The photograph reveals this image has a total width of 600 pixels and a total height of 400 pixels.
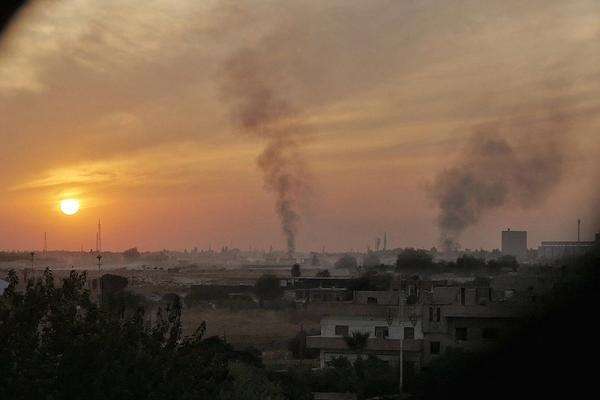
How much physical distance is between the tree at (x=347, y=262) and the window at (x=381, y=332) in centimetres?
1566

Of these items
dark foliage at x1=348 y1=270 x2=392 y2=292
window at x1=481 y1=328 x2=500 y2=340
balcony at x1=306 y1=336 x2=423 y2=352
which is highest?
dark foliage at x1=348 y1=270 x2=392 y2=292

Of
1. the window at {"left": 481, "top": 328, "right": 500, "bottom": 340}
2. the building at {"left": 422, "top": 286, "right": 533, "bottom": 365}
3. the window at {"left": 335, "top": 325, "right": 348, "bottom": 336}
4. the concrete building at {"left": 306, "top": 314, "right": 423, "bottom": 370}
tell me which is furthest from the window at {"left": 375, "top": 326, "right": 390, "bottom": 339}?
the window at {"left": 481, "top": 328, "right": 500, "bottom": 340}

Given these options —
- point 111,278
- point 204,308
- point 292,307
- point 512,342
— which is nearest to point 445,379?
point 512,342

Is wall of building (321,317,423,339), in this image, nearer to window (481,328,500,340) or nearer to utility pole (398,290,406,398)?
utility pole (398,290,406,398)

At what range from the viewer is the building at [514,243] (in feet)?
71.9

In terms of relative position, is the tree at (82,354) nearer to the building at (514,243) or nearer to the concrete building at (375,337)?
the concrete building at (375,337)

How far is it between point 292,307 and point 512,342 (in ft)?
29.0

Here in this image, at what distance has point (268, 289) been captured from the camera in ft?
74.1

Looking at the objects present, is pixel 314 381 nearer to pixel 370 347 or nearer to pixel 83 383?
pixel 370 347

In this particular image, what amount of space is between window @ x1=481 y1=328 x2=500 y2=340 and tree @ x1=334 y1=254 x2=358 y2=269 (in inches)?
724

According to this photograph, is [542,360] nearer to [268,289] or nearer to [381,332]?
[381,332]

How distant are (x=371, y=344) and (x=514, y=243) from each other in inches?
358

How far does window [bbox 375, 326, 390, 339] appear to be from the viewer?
587 inches

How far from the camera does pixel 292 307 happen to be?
736 inches
